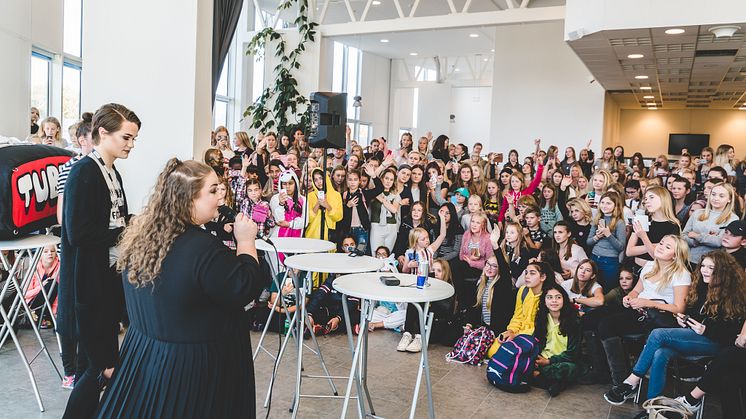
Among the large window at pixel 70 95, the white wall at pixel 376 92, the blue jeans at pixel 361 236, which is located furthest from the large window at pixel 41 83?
the white wall at pixel 376 92

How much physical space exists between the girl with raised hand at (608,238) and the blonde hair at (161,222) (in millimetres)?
3911

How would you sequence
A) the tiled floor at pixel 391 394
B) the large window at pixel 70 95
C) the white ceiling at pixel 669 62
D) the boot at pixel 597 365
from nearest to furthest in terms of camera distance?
the tiled floor at pixel 391 394 < the boot at pixel 597 365 < the white ceiling at pixel 669 62 < the large window at pixel 70 95

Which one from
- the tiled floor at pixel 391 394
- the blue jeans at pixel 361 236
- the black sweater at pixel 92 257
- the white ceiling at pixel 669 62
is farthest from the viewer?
the white ceiling at pixel 669 62

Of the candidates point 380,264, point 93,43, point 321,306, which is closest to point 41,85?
point 93,43

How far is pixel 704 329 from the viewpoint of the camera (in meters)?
3.77

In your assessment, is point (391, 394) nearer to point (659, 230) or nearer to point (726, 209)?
point (659, 230)

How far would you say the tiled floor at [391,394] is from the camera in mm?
3682

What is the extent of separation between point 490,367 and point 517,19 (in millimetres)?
7379

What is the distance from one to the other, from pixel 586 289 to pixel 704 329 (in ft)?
3.49

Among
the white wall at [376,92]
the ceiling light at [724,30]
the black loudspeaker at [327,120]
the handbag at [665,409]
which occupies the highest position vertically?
the white wall at [376,92]

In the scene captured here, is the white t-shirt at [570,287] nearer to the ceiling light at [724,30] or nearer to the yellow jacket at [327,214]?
the yellow jacket at [327,214]

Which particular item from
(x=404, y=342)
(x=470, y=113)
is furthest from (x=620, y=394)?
(x=470, y=113)

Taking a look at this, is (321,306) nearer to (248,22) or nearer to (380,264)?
(380,264)

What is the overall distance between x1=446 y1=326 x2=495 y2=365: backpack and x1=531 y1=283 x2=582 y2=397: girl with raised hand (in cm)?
45
